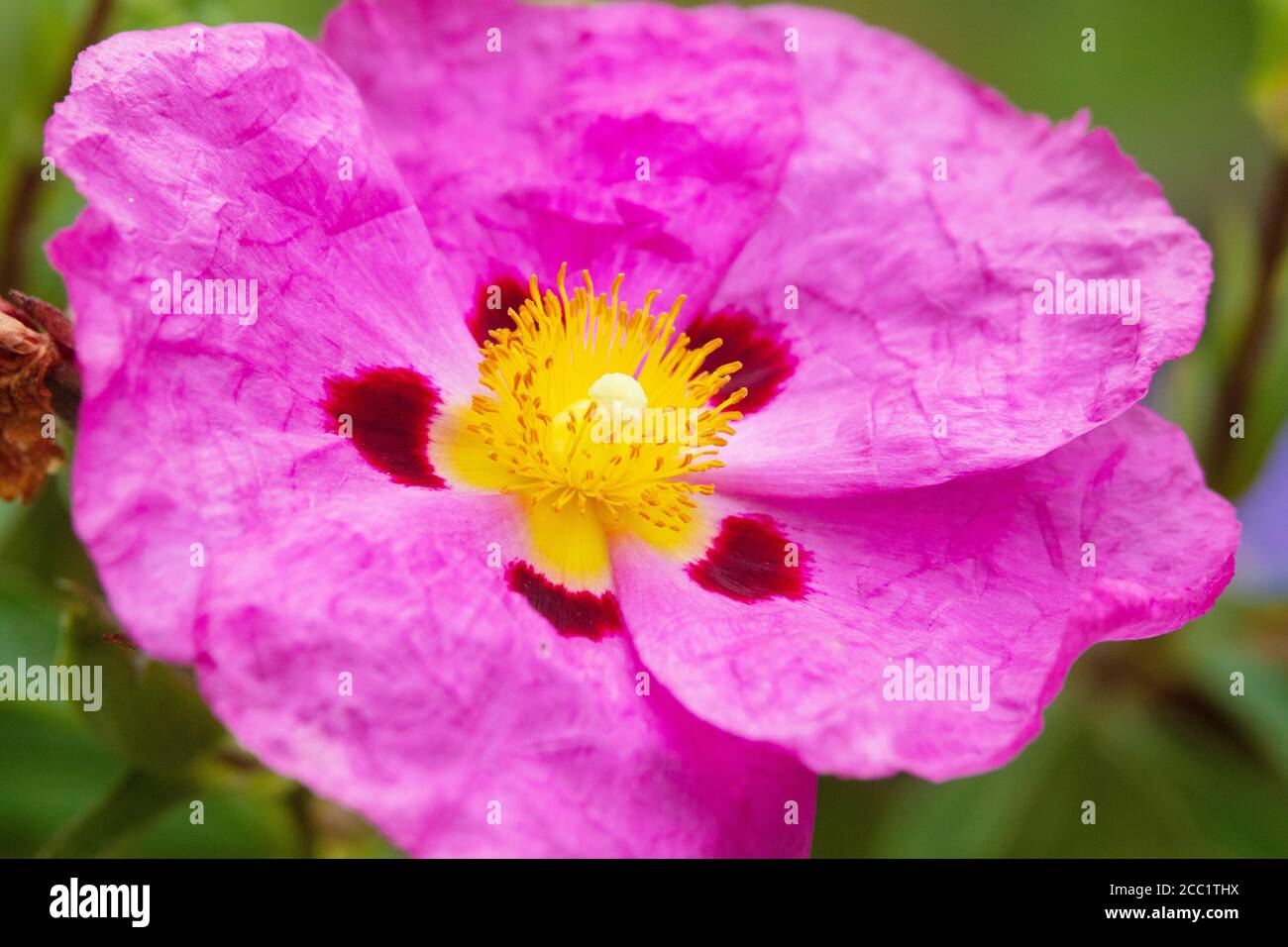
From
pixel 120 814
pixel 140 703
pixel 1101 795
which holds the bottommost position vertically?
pixel 1101 795

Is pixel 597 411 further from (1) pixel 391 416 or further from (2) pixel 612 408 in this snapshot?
(1) pixel 391 416

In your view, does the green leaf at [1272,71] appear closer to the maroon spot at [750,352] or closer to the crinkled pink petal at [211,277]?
the maroon spot at [750,352]

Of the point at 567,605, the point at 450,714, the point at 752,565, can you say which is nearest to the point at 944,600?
the point at 752,565

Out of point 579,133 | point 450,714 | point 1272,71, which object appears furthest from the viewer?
point 1272,71

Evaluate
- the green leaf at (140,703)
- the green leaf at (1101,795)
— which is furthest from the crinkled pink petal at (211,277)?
the green leaf at (1101,795)

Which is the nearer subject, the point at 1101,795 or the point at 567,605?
the point at 567,605

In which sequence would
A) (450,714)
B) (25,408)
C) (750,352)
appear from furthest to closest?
(750,352), (25,408), (450,714)
